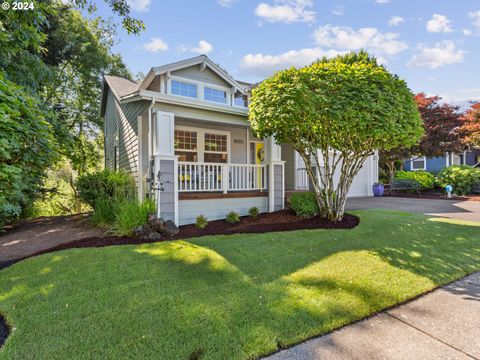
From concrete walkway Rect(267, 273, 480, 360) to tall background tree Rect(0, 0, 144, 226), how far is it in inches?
137

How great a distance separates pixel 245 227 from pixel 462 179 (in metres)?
12.4

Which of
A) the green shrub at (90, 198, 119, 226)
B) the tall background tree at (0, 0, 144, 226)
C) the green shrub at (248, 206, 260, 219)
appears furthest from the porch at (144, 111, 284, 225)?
the tall background tree at (0, 0, 144, 226)

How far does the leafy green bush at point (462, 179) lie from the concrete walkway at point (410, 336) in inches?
495

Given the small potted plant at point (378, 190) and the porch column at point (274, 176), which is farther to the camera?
the small potted plant at point (378, 190)

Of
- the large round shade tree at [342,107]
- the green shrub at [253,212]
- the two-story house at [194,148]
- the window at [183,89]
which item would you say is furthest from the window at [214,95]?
the green shrub at [253,212]

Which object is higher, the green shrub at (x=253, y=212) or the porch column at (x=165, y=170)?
the porch column at (x=165, y=170)

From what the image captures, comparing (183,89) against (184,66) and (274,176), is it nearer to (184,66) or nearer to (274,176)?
(184,66)

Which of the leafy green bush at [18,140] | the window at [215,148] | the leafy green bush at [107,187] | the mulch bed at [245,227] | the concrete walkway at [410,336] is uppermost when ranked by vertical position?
the window at [215,148]

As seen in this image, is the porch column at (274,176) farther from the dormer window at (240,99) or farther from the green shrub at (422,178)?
the green shrub at (422,178)

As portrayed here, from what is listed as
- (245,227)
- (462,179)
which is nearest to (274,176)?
(245,227)

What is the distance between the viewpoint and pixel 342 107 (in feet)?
17.2

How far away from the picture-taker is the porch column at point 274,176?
781 centimetres

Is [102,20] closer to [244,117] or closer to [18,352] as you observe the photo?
[244,117]

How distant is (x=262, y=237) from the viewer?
203 inches
